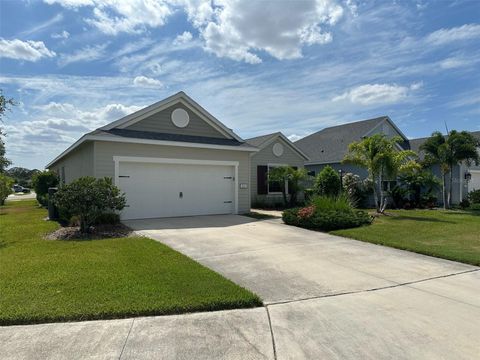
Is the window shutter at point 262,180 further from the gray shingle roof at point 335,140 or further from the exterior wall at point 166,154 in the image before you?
the gray shingle roof at point 335,140

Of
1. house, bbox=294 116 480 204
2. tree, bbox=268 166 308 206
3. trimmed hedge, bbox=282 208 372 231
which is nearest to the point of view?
trimmed hedge, bbox=282 208 372 231

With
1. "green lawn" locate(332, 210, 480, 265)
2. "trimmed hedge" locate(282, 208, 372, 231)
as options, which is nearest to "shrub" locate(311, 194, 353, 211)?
"trimmed hedge" locate(282, 208, 372, 231)

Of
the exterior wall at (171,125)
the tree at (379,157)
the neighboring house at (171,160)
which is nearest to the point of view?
the neighboring house at (171,160)

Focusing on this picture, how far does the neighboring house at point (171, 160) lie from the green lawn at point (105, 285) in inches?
190

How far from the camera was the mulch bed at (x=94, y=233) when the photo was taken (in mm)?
9055

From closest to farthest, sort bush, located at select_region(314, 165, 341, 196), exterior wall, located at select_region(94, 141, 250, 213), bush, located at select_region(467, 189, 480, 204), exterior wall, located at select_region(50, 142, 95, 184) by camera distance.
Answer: exterior wall, located at select_region(94, 141, 250, 213)
exterior wall, located at select_region(50, 142, 95, 184)
bush, located at select_region(314, 165, 341, 196)
bush, located at select_region(467, 189, 480, 204)

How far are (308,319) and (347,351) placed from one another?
2.45ft

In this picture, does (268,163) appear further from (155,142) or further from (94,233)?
(94,233)

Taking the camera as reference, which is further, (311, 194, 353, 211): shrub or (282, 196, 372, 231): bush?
(311, 194, 353, 211): shrub

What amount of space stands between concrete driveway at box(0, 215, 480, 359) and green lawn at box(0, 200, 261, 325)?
0.22 meters

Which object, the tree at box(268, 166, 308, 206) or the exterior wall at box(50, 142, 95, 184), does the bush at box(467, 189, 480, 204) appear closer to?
the tree at box(268, 166, 308, 206)

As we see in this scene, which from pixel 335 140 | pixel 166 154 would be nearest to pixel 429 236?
pixel 166 154

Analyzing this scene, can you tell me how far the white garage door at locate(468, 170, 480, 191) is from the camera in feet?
78.3

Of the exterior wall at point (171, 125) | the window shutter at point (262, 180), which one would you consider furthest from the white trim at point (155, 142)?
the window shutter at point (262, 180)
